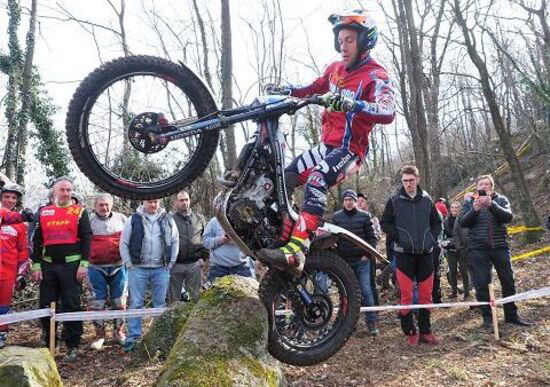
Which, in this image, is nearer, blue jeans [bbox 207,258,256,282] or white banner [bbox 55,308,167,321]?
white banner [bbox 55,308,167,321]

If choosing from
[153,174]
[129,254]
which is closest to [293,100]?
[153,174]

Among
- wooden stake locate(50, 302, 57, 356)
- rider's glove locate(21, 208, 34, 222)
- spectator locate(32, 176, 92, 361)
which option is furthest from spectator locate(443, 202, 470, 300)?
rider's glove locate(21, 208, 34, 222)

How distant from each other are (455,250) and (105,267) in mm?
6636

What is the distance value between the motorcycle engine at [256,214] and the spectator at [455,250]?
21.1 ft

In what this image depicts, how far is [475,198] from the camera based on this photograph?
7367 mm

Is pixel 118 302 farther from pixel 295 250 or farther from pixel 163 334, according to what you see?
pixel 295 250

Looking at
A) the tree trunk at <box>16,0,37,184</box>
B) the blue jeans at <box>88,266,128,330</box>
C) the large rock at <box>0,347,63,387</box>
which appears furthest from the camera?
the tree trunk at <box>16,0,37,184</box>

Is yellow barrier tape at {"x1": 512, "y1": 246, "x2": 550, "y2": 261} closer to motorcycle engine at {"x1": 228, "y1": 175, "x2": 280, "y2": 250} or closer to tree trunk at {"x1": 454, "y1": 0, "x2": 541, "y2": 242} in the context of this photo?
tree trunk at {"x1": 454, "y1": 0, "x2": 541, "y2": 242}

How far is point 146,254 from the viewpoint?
6812mm

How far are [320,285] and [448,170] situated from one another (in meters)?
32.2

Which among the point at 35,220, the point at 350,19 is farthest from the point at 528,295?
the point at 35,220

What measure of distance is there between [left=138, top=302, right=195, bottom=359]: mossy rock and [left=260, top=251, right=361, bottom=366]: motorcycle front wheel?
8.66 feet

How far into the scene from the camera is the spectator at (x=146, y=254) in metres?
6.77

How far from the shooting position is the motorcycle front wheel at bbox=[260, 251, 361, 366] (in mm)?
3998
